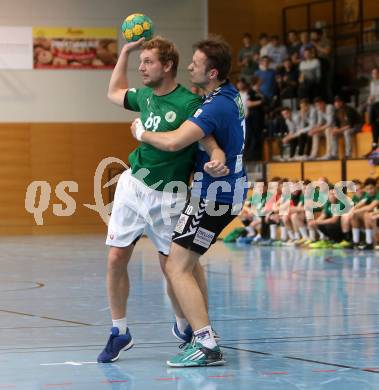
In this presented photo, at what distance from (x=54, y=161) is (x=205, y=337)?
76.1 feet

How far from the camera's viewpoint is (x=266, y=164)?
23.4m

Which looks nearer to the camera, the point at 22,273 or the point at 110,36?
the point at 22,273

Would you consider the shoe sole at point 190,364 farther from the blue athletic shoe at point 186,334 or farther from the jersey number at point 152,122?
the jersey number at point 152,122

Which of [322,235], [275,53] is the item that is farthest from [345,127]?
[275,53]

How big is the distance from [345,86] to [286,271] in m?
12.8

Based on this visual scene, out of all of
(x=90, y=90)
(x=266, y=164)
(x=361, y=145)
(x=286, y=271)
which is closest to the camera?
(x=286, y=271)

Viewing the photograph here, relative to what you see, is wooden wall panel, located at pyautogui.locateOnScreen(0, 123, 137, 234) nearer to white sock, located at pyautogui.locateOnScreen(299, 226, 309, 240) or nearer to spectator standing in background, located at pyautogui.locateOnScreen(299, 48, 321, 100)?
spectator standing in background, located at pyautogui.locateOnScreen(299, 48, 321, 100)

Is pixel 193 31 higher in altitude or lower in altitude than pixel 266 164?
higher

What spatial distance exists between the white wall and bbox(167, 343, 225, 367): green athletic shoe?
2273 centimetres

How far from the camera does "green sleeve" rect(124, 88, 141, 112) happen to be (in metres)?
6.85

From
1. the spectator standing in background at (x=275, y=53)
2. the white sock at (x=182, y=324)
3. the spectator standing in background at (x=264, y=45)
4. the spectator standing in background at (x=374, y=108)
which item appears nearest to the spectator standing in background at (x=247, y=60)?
the spectator standing in background at (x=264, y=45)

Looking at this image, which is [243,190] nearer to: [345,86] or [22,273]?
[22,273]

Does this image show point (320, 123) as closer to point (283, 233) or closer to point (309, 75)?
point (309, 75)

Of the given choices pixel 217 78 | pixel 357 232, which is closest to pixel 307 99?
pixel 357 232
